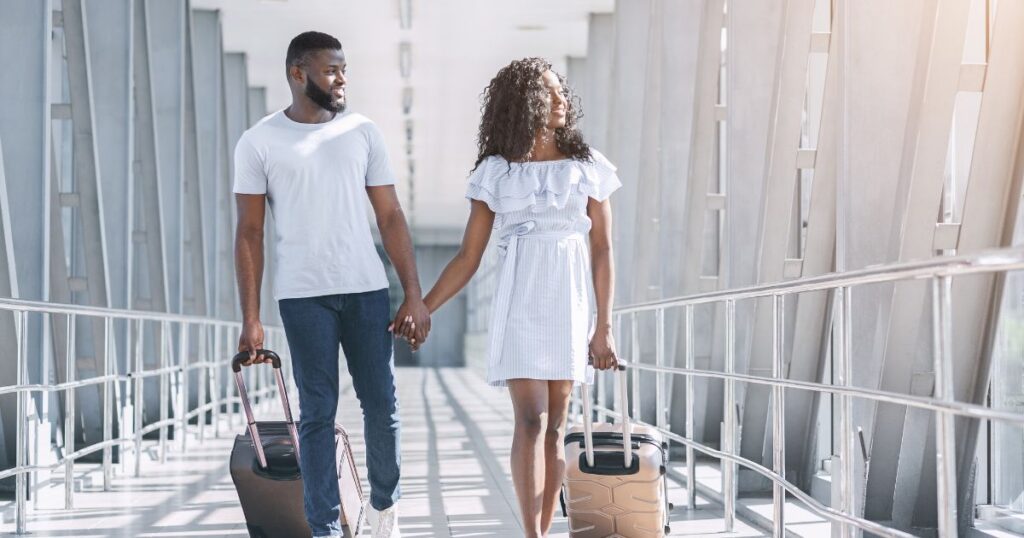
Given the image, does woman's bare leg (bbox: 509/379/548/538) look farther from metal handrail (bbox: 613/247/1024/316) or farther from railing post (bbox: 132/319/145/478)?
railing post (bbox: 132/319/145/478)

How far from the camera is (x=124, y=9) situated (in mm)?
8273

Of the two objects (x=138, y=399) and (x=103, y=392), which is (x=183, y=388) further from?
(x=103, y=392)

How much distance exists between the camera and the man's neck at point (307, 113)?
3.27 m

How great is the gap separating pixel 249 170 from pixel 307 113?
0.65 feet

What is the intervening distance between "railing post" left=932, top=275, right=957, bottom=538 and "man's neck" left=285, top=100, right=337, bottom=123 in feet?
5.10

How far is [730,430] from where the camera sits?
4520 millimetres

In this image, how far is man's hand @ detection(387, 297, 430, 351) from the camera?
10.6 feet

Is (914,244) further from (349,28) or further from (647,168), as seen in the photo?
(349,28)

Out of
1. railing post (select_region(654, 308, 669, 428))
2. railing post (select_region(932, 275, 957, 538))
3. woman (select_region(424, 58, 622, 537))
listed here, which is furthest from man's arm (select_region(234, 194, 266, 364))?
railing post (select_region(654, 308, 669, 428))

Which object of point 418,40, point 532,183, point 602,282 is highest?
point 418,40

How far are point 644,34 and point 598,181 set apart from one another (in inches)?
274

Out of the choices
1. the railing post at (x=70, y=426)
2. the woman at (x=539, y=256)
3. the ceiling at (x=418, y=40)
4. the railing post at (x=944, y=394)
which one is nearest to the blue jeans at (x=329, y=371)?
the woman at (x=539, y=256)

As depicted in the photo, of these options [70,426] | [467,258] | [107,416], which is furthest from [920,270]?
[107,416]

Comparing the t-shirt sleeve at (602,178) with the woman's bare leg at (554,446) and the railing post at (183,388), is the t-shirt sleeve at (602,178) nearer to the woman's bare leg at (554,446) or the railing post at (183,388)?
the woman's bare leg at (554,446)
